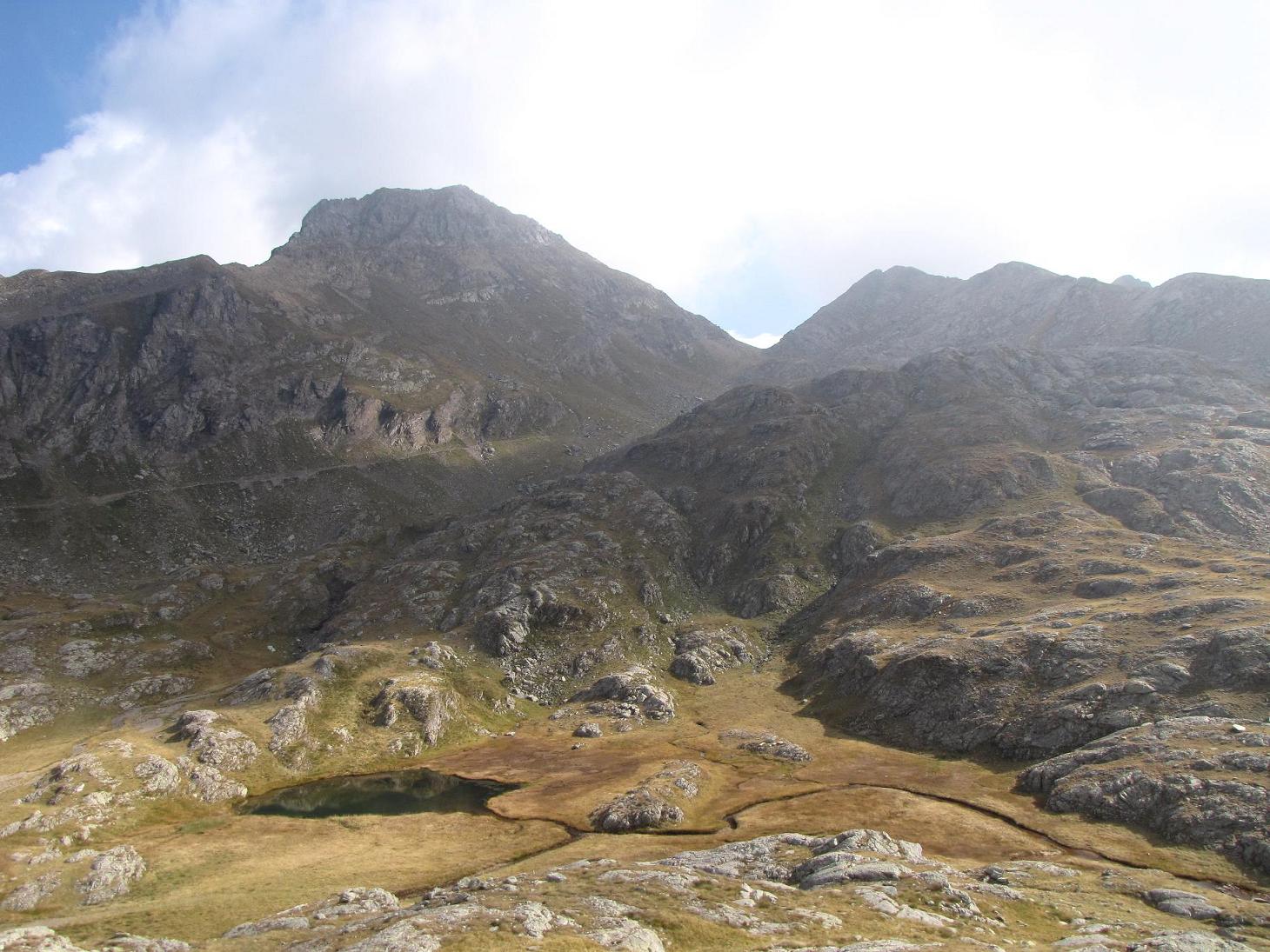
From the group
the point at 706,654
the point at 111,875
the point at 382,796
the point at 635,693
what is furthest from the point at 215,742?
the point at 706,654

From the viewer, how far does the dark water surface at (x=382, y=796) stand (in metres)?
91.3

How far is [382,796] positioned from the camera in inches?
3836

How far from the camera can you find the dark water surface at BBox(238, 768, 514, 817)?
9131cm

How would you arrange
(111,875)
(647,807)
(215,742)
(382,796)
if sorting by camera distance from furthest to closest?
(215,742), (382,796), (647,807), (111,875)

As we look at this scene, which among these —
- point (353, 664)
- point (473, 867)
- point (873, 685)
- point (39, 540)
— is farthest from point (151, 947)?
point (39, 540)

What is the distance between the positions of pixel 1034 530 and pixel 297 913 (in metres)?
165

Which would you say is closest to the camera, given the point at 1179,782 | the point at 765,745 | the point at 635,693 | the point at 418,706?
the point at 1179,782

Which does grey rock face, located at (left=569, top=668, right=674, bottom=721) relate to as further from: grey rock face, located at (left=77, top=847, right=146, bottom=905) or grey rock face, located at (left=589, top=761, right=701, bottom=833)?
grey rock face, located at (left=77, top=847, right=146, bottom=905)

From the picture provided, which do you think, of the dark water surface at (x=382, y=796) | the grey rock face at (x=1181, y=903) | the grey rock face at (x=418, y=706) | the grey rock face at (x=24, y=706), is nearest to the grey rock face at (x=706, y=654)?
the grey rock face at (x=418, y=706)

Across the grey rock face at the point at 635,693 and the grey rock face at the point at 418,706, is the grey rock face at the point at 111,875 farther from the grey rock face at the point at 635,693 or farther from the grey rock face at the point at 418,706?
the grey rock face at the point at 635,693

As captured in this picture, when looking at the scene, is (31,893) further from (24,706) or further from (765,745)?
(765,745)

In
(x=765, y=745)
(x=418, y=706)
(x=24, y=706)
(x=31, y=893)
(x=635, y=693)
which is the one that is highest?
(x=31, y=893)

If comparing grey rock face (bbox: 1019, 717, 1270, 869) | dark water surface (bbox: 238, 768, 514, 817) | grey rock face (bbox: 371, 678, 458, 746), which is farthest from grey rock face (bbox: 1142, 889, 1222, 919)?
grey rock face (bbox: 371, 678, 458, 746)

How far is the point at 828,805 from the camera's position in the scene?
83.0 meters
